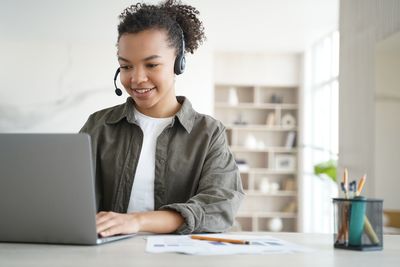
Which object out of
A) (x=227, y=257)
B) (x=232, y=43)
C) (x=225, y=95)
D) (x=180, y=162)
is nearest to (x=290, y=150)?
(x=225, y=95)

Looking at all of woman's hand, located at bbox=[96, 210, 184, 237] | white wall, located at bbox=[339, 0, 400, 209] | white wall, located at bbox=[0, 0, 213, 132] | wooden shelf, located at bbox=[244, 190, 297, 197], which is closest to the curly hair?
woman's hand, located at bbox=[96, 210, 184, 237]

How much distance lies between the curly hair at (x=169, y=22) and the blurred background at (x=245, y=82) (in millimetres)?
4610

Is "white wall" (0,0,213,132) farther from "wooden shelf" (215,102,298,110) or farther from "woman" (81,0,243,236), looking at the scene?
"woman" (81,0,243,236)

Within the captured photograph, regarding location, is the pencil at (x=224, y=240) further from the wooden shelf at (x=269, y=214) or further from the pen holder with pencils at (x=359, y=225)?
the wooden shelf at (x=269, y=214)

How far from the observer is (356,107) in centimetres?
450

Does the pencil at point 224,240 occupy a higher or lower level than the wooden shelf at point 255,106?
lower

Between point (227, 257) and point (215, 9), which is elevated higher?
point (215, 9)

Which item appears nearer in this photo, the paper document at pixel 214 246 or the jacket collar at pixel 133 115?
the paper document at pixel 214 246

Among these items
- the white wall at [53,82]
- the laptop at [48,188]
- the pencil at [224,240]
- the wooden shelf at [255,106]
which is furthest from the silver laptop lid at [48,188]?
the wooden shelf at [255,106]

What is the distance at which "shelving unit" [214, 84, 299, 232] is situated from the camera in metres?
9.46

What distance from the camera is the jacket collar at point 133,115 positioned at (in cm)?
194

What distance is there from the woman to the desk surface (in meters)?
0.49

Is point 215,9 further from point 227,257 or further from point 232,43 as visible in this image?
point 227,257

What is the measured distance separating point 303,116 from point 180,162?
298 inches
